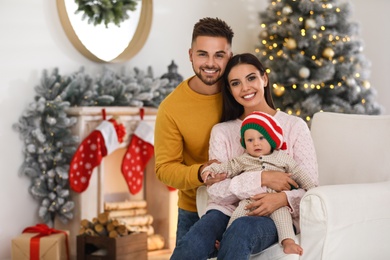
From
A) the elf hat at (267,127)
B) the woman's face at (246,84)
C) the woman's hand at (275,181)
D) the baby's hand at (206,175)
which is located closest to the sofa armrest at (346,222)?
the woman's hand at (275,181)

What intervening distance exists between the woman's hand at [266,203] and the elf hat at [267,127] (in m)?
0.20

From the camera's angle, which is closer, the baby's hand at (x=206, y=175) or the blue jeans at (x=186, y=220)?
the baby's hand at (x=206, y=175)

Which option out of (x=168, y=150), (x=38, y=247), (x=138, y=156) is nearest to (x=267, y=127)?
(x=168, y=150)

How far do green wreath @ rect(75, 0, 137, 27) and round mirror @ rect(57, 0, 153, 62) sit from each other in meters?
0.03

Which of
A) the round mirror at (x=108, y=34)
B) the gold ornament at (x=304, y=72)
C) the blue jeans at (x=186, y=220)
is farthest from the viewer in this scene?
the gold ornament at (x=304, y=72)

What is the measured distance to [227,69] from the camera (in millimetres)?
2818

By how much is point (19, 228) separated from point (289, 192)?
2.16 m

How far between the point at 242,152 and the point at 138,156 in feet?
5.70

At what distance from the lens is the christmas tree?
15.9 ft

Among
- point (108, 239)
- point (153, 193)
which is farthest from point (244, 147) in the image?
point (153, 193)

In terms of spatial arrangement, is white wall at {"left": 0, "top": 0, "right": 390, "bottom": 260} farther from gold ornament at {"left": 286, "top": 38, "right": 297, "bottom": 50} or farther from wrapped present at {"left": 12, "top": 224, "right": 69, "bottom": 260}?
gold ornament at {"left": 286, "top": 38, "right": 297, "bottom": 50}

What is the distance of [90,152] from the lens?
412 cm

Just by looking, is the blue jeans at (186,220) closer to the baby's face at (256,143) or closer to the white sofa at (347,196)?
the white sofa at (347,196)

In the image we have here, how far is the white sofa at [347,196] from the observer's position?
2.44 metres
